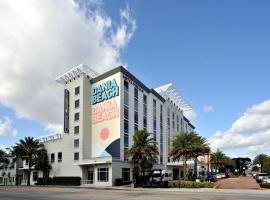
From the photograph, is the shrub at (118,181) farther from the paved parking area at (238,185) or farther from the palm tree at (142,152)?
the paved parking area at (238,185)

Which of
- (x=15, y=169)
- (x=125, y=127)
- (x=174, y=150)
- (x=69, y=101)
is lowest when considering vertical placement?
(x=15, y=169)

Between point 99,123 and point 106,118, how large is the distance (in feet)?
7.30

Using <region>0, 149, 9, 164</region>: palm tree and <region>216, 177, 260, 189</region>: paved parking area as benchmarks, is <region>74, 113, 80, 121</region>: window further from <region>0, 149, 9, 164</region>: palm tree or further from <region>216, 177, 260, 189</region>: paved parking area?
<region>0, 149, 9, 164</region>: palm tree

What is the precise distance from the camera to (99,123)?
214ft

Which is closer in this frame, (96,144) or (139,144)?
(139,144)

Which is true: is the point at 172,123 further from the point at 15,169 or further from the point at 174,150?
the point at 15,169

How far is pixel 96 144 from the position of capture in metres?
65.3

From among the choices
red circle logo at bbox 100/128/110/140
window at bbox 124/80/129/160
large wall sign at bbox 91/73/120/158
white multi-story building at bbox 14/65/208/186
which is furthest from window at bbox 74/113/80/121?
window at bbox 124/80/129/160

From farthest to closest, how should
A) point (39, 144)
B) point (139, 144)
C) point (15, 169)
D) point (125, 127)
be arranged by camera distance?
point (15, 169) < point (39, 144) < point (125, 127) < point (139, 144)

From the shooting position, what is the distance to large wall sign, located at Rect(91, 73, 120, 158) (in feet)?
202

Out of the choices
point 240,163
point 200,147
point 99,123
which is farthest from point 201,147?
point 240,163

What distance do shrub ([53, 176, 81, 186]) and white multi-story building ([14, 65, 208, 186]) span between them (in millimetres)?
995

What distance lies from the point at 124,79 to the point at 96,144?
43.6 feet

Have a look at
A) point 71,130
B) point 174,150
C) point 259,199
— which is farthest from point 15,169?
point 259,199
